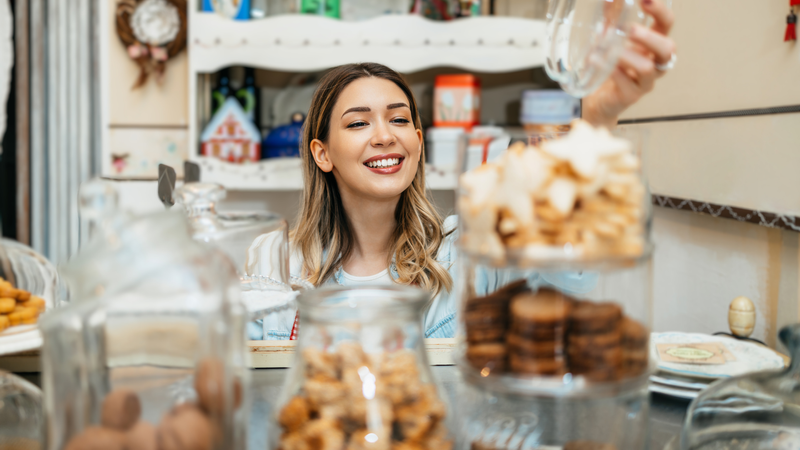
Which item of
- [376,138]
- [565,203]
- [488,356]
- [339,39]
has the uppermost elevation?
[339,39]

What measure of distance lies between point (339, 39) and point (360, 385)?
4.93ft

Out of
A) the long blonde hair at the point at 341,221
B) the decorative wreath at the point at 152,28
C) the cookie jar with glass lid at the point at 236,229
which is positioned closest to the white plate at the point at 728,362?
the cookie jar with glass lid at the point at 236,229

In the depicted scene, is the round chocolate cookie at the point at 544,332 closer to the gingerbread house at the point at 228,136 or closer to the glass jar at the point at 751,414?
the glass jar at the point at 751,414

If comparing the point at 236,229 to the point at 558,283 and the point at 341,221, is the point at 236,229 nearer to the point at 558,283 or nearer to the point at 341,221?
the point at 558,283

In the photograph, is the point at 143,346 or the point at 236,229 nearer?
the point at 143,346

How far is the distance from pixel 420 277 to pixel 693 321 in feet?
2.07

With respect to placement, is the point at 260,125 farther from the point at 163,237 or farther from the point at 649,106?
the point at 163,237

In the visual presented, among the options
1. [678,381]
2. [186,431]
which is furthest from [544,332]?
[678,381]

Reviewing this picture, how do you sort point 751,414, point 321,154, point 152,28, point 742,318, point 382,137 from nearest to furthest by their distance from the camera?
point 751,414
point 742,318
point 382,137
point 321,154
point 152,28

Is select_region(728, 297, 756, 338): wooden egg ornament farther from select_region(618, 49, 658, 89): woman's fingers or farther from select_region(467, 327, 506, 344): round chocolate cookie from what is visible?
select_region(467, 327, 506, 344): round chocolate cookie

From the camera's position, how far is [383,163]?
1275 millimetres

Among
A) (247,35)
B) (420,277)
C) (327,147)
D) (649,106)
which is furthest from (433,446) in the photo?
(247,35)

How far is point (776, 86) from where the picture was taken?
1003 mm

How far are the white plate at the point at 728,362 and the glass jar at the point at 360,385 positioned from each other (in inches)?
11.8
